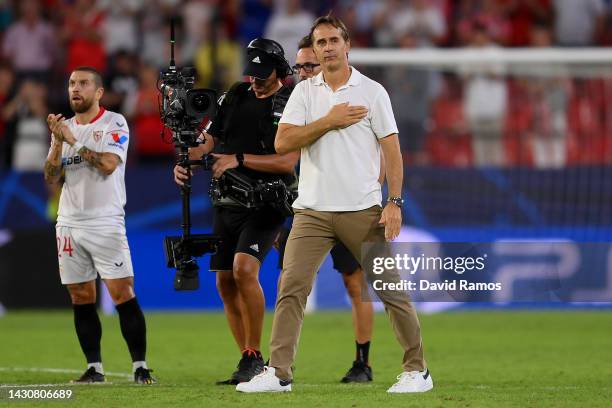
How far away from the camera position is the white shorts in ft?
30.8

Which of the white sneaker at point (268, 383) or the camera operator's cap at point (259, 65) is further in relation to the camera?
the camera operator's cap at point (259, 65)

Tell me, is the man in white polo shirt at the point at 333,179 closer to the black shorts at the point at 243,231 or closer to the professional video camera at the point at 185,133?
the professional video camera at the point at 185,133

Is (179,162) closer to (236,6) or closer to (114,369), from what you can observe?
(114,369)

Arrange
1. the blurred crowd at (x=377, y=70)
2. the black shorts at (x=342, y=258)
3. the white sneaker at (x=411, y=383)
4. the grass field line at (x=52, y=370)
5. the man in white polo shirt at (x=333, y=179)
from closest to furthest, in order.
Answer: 1. the man in white polo shirt at (x=333, y=179)
2. the white sneaker at (x=411, y=383)
3. the black shorts at (x=342, y=258)
4. the grass field line at (x=52, y=370)
5. the blurred crowd at (x=377, y=70)

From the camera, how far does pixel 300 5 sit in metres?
18.8

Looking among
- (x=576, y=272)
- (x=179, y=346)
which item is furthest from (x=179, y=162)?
(x=576, y=272)

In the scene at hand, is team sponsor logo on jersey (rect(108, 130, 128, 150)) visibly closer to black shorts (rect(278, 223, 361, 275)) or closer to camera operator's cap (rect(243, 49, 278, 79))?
camera operator's cap (rect(243, 49, 278, 79))

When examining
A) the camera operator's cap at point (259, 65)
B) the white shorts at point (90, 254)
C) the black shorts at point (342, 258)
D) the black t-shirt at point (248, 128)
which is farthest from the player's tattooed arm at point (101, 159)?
the black shorts at point (342, 258)

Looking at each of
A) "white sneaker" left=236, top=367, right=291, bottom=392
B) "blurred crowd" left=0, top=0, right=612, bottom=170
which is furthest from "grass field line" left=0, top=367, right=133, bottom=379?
"blurred crowd" left=0, top=0, right=612, bottom=170

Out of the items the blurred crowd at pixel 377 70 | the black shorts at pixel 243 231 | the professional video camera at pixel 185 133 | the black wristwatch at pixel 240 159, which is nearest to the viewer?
the professional video camera at pixel 185 133

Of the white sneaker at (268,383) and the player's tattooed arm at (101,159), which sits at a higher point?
the player's tattooed arm at (101,159)

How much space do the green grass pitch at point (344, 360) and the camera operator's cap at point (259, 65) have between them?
2255 mm

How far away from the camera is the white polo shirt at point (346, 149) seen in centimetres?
803

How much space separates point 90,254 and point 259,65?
1890 millimetres
